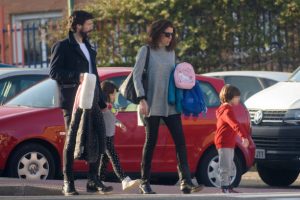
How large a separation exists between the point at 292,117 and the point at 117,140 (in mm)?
2307

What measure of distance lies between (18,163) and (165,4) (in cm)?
975

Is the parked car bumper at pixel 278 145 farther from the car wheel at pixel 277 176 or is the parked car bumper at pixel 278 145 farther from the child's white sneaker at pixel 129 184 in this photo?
the child's white sneaker at pixel 129 184

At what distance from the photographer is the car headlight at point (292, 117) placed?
563 inches

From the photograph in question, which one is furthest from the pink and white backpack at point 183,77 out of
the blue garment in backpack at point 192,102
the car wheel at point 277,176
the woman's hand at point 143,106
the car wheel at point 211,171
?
the car wheel at point 277,176

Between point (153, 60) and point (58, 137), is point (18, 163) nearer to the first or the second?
point (58, 137)

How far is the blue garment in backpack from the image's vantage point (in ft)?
37.4

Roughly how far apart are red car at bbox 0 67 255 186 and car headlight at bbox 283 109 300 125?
1.64 feet

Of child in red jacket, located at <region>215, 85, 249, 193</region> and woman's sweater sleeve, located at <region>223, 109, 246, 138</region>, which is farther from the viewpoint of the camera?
child in red jacket, located at <region>215, 85, 249, 193</region>

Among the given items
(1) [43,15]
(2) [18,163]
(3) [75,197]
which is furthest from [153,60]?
(1) [43,15]

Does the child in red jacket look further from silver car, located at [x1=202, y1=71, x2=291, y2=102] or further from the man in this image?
silver car, located at [x1=202, y1=71, x2=291, y2=102]

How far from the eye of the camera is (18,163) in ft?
43.1

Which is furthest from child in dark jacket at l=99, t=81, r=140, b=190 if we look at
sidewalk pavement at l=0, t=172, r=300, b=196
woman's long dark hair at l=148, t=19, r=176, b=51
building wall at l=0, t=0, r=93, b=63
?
building wall at l=0, t=0, r=93, b=63

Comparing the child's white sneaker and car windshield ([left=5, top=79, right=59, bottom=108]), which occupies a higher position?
car windshield ([left=5, top=79, right=59, bottom=108])

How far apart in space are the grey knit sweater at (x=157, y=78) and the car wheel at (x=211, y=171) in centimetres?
275
